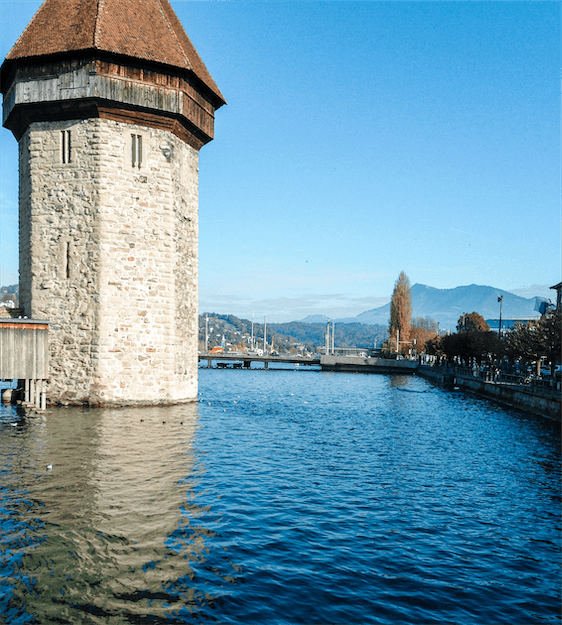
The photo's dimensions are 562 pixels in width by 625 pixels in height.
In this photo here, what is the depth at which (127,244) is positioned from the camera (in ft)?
79.2

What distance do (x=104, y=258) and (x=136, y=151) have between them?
16.7 feet

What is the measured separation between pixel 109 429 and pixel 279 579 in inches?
490

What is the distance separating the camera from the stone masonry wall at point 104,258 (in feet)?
77.4

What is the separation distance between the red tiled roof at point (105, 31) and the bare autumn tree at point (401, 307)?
93.2 metres

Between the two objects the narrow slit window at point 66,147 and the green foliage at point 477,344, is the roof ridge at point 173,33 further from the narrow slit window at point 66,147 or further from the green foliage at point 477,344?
the green foliage at point 477,344

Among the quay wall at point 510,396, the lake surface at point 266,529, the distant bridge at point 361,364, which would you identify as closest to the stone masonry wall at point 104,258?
the lake surface at point 266,529

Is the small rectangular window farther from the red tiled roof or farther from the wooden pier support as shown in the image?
the wooden pier support

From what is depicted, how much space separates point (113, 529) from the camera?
931 centimetres

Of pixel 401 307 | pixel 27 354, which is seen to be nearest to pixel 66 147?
pixel 27 354

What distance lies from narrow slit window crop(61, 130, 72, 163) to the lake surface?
462 inches

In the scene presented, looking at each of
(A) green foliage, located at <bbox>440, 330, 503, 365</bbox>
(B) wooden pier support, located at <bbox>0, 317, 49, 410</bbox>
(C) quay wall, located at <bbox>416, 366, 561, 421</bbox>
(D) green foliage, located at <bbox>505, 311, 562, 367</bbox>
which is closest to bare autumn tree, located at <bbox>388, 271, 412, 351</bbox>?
(A) green foliage, located at <bbox>440, 330, 503, 365</bbox>

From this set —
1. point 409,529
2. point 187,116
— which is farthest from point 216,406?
point 409,529

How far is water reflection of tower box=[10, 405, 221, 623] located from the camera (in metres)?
6.98

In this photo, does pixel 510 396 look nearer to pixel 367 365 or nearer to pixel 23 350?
pixel 23 350
